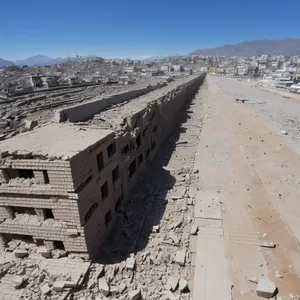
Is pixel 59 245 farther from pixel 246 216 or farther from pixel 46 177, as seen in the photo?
pixel 246 216

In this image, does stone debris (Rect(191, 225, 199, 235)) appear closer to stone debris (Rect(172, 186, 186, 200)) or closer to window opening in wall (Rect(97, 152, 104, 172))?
stone debris (Rect(172, 186, 186, 200))

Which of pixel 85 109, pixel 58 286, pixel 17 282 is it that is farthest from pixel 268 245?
pixel 85 109

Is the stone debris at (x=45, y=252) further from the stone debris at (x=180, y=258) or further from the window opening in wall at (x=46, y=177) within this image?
the stone debris at (x=180, y=258)

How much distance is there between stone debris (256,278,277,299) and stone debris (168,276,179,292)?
3.13 metres

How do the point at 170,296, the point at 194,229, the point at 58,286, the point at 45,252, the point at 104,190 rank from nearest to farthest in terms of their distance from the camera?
the point at 58,286, the point at 170,296, the point at 45,252, the point at 104,190, the point at 194,229

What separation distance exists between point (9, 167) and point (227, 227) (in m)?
11.0

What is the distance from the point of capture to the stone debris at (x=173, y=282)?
9.80 metres

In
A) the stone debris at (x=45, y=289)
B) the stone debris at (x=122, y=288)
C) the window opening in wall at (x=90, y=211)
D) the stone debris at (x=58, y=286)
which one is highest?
the window opening in wall at (x=90, y=211)

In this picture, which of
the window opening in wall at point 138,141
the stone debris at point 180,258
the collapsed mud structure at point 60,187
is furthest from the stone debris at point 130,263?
the window opening in wall at point 138,141

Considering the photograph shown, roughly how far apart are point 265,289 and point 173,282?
11.6 ft

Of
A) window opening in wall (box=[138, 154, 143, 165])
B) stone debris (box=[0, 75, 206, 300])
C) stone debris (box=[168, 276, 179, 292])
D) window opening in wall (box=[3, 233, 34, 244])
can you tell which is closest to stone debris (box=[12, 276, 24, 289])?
stone debris (box=[0, 75, 206, 300])

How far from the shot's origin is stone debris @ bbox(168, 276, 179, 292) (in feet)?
32.2

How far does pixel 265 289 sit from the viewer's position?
9.48 m

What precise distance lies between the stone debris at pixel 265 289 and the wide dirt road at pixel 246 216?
28 centimetres
